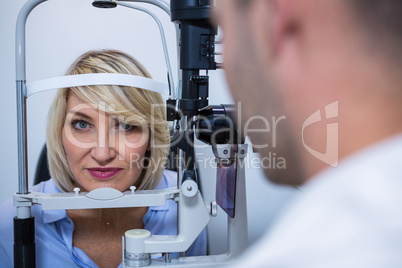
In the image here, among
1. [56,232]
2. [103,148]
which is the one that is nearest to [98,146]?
[103,148]

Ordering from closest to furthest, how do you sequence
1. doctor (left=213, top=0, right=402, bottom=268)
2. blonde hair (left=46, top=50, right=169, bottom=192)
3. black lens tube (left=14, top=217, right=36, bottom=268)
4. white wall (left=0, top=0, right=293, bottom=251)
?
1. doctor (left=213, top=0, right=402, bottom=268)
2. black lens tube (left=14, top=217, right=36, bottom=268)
3. blonde hair (left=46, top=50, right=169, bottom=192)
4. white wall (left=0, top=0, right=293, bottom=251)

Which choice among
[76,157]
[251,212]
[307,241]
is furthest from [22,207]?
[307,241]

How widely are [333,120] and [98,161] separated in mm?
1177

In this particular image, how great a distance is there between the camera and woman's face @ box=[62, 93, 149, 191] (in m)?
1.35

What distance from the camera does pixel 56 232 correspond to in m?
1.37

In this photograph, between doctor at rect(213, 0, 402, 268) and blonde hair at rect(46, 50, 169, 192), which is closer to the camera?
doctor at rect(213, 0, 402, 268)

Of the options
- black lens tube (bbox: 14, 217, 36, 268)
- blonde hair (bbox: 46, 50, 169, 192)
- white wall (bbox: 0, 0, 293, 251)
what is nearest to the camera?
black lens tube (bbox: 14, 217, 36, 268)

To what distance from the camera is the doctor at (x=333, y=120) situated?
0.21 m

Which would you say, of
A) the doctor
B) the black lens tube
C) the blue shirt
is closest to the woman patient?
the blue shirt

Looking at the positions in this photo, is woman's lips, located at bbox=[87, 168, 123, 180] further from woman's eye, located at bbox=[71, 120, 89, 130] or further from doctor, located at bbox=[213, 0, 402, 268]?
doctor, located at bbox=[213, 0, 402, 268]

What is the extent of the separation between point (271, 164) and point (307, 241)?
136 mm

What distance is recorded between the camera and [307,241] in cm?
22

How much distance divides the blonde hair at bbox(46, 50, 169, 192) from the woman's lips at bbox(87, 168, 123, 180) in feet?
0.47

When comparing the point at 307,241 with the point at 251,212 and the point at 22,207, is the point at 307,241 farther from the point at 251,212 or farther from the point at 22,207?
the point at 251,212
